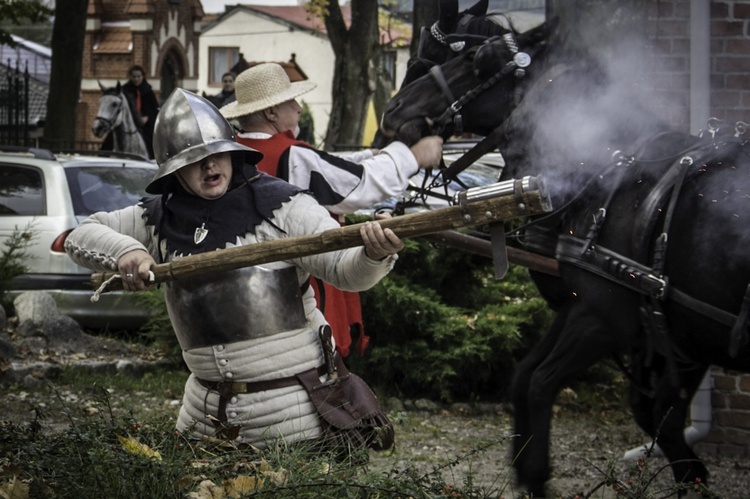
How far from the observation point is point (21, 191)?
1052cm

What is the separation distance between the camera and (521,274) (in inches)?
344

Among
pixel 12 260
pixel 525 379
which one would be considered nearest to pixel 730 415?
pixel 525 379

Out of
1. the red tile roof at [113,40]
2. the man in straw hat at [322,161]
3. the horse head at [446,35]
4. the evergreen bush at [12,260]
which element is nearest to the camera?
the man in straw hat at [322,161]

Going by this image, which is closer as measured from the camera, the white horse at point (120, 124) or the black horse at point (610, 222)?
the black horse at point (610, 222)

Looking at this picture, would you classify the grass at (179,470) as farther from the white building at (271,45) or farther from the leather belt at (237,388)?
the white building at (271,45)

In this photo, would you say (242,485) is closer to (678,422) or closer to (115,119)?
(678,422)

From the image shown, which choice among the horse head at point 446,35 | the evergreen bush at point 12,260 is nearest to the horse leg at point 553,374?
the horse head at point 446,35

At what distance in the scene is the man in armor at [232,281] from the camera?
3.80 meters

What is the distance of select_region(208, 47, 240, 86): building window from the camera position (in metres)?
54.2

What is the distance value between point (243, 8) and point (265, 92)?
4858 cm

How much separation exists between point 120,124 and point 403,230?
1563 cm

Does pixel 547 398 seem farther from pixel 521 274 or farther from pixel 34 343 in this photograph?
pixel 34 343

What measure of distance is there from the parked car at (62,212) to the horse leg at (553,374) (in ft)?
16.8

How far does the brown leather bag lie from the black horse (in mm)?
1506
